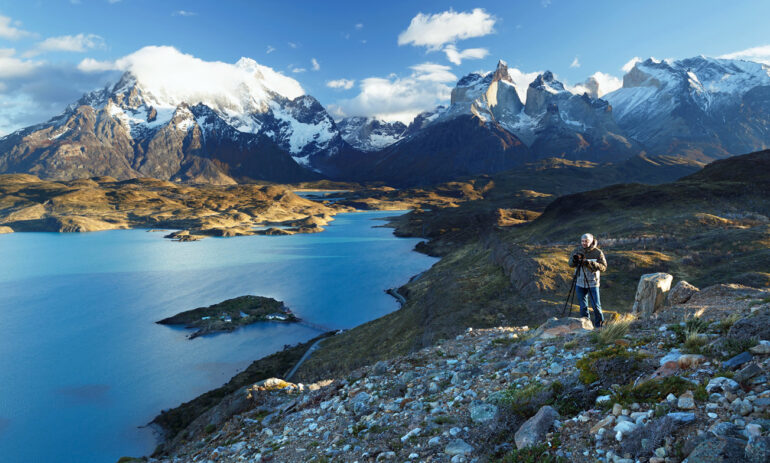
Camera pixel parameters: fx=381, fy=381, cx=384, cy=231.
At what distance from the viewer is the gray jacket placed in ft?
51.2

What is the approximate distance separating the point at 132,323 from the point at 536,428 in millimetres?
77149

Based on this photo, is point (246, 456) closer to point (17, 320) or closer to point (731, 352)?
point (731, 352)

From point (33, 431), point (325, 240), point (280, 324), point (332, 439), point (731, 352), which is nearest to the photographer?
point (731, 352)

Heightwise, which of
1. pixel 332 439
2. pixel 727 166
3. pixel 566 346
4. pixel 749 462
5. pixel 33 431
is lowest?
pixel 33 431

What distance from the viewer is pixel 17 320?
6894cm

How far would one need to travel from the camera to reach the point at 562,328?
14.5 metres

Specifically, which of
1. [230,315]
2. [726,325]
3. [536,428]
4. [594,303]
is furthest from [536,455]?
[230,315]

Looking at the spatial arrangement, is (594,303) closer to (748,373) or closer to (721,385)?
(748,373)

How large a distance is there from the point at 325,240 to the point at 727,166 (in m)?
134

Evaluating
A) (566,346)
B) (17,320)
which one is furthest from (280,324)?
(566,346)

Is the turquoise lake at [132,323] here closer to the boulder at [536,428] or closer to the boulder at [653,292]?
the boulder at [536,428]

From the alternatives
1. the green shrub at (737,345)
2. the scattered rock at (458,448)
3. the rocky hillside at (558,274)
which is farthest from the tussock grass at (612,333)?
the rocky hillside at (558,274)

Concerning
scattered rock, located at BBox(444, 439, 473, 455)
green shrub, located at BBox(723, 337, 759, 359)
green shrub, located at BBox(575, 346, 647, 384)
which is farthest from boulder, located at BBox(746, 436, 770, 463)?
scattered rock, located at BBox(444, 439, 473, 455)

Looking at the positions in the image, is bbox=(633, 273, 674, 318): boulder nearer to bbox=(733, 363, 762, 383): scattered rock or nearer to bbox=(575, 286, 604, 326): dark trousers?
bbox=(575, 286, 604, 326): dark trousers
